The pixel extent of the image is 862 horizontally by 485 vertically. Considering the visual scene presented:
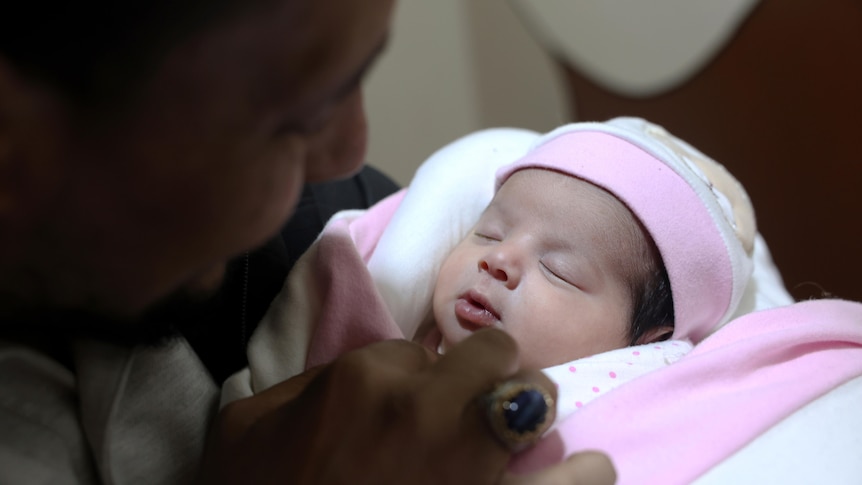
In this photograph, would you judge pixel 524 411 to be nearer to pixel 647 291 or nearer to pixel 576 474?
pixel 576 474

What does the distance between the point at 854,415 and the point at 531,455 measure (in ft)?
1.03

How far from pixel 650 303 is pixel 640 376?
18 cm

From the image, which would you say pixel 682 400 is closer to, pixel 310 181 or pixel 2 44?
pixel 310 181

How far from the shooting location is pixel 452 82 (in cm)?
237

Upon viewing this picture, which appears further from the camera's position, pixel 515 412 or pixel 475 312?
pixel 475 312

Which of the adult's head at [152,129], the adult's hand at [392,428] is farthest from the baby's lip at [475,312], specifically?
the adult's head at [152,129]

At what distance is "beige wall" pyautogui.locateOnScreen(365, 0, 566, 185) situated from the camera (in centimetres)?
223

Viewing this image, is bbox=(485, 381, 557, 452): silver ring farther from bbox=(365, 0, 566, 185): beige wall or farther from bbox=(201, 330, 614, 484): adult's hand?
bbox=(365, 0, 566, 185): beige wall

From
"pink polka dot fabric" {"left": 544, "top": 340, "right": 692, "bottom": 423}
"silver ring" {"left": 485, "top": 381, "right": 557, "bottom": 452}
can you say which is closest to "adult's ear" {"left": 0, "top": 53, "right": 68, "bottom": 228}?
"silver ring" {"left": 485, "top": 381, "right": 557, "bottom": 452}

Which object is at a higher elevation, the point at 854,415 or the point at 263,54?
the point at 263,54

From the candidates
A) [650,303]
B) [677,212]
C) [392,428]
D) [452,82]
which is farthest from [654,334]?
[452,82]

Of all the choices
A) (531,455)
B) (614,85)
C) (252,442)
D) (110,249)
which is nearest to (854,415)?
(531,455)

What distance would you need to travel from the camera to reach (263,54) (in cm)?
44

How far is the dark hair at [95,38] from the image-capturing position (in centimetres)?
40
